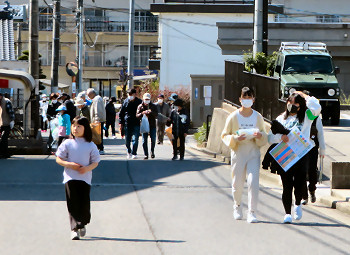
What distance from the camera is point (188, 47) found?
5256cm

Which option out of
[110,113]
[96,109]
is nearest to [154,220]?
[96,109]

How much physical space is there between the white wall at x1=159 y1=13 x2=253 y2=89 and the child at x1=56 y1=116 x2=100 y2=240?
4189cm

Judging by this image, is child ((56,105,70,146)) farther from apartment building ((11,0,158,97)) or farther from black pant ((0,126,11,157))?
apartment building ((11,0,158,97))

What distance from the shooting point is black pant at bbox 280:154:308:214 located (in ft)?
36.5

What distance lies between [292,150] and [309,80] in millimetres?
→ 15758

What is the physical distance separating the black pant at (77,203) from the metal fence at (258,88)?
28.7 ft

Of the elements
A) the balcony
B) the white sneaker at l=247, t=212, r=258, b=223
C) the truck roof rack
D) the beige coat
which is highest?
the balcony

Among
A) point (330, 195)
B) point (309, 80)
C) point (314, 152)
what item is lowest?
point (330, 195)

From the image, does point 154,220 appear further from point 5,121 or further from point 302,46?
point 302,46

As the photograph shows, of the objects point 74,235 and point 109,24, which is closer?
point 74,235

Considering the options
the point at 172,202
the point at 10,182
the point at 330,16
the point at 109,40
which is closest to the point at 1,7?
the point at 10,182

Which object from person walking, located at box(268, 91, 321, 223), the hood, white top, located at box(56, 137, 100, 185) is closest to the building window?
the hood

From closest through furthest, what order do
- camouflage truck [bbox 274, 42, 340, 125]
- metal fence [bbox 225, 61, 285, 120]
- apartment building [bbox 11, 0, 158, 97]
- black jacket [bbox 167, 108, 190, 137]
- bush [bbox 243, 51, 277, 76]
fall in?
metal fence [bbox 225, 61, 285, 120] → black jacket [bbox 167, 108, 190, 137] → bush [bbox 243, 51, 277, 76] → camouflage truck [bbox 274, 42, 340, 125] → apartment building [bbox 11, 0, 158, 97]

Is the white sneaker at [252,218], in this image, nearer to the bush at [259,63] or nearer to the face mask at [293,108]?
the face mask at [293,108]
